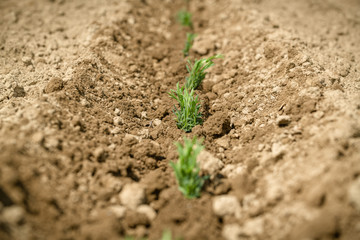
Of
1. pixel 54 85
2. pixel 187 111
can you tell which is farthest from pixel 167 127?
pixel 54 85

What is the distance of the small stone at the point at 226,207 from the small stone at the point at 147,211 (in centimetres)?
40

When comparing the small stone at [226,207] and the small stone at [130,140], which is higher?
the small stone at [130,140]

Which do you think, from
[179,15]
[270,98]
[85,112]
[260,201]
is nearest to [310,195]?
[260,201]

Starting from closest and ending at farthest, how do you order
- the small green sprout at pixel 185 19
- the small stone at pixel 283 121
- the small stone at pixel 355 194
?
the small stone at pixel 355 194 → the small stone at pixel 283 121 → the small green sprout at pixel 185 19

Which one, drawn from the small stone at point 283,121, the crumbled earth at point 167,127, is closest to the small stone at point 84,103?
the crumbled earth at point 167,127

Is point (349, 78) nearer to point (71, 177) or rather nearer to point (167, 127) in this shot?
point (167, 127)

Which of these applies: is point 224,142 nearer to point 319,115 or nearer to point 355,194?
point 319,115

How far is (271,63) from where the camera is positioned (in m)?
2.36

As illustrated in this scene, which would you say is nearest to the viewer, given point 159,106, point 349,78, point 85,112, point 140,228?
point 140,228

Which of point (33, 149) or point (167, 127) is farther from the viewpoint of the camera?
point (167, 127)

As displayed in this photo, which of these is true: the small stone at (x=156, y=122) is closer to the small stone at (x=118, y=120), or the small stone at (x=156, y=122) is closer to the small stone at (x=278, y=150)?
the small stone at (x=118, y=120)

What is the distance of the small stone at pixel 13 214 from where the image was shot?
1.30 m

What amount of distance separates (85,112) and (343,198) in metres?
1.81

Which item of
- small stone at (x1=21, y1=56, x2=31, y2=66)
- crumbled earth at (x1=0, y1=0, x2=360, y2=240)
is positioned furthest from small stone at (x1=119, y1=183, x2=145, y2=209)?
small stone at (x1=21, y1=56, x2=31, y2=66)
